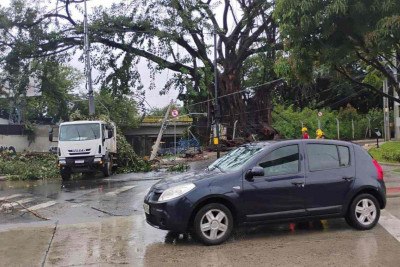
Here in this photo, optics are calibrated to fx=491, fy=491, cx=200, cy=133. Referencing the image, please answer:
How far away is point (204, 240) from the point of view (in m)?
7.14

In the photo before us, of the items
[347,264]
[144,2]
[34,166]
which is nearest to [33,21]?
[144,2]

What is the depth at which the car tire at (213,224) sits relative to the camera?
7.12 m

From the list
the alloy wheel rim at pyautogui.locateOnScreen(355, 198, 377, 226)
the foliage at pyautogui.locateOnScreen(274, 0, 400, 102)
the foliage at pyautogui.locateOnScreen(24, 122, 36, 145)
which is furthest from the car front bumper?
the foliage at pyautogui.locateOnScreen(24, 122, 36, 145)

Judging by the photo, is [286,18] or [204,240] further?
[286,18]

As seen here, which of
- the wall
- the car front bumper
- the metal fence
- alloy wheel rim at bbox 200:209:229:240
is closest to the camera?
the car front bumper

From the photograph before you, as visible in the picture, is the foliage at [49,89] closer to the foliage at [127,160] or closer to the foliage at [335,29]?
the foliage at [127,160]

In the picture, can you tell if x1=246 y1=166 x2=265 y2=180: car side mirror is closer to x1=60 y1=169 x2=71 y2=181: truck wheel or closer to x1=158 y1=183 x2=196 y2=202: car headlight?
x1=158 y1=183 x2=196 y2=202: car headlight

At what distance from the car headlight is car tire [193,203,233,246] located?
36 cm

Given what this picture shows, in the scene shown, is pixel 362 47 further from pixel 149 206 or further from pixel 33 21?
pixel 33 21

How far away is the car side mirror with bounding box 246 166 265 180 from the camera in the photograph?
7295 mm

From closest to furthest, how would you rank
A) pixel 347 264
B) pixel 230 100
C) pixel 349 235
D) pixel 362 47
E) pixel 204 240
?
pixel 347 264, pixel 204 240, pixel 349 235, pixel 362 47, pixel 230 100

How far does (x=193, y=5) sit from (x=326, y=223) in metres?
26.8

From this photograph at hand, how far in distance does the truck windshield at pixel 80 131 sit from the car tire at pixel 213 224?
13.6m

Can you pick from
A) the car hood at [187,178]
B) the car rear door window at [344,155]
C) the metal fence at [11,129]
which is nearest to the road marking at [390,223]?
the car rear door window at [344,155]
